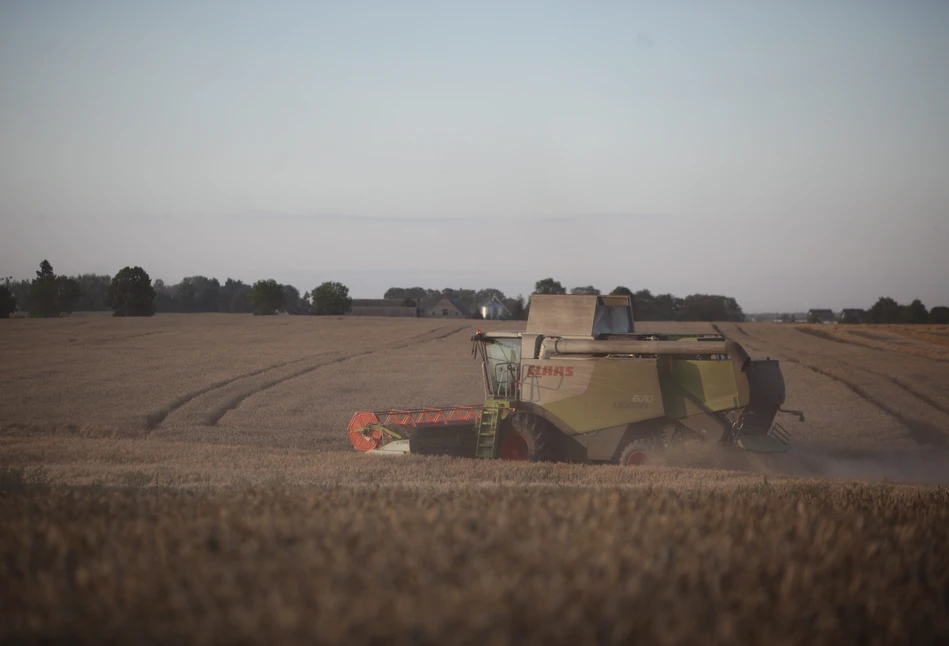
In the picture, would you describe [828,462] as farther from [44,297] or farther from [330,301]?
[330,301]

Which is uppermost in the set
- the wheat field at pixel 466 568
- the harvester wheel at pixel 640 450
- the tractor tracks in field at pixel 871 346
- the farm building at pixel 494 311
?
the farm building at pixel 494 311

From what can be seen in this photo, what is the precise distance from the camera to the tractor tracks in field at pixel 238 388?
24922 mm

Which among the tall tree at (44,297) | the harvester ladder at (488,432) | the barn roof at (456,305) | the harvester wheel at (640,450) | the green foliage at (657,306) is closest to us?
the harvester wheel at (640,450)

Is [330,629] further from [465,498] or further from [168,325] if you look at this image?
[168,325]

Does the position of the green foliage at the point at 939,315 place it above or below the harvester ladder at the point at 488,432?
above

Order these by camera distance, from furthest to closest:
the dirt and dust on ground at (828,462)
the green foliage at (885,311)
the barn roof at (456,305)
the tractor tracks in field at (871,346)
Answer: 1. the barn roof at (456,305)
2. the green foliage at (885,311)
3. the tractor tracks in field at (871,346)
4. the dirt and dust on ground at (828,462)

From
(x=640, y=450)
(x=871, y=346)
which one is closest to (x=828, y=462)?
(x=640, y=450)

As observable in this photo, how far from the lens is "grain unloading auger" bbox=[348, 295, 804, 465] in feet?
50.6

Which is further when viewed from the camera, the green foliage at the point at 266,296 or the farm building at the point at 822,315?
the farm building at the point at 822,315

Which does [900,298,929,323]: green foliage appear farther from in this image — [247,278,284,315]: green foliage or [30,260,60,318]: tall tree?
[30,260,60,318]: tall tree

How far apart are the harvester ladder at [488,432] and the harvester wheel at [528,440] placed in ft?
0.55

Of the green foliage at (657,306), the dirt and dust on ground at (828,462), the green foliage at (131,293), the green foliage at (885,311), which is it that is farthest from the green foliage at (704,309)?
the dirt and dust on ground at (828,462)

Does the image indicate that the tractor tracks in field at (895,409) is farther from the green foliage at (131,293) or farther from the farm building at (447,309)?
the farm building at (447,309)

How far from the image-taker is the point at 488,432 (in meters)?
16.9
